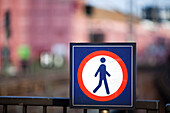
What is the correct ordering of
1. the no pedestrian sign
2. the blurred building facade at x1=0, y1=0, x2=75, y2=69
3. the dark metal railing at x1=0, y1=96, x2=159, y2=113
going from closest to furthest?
the no pedestrian sign, the dark metal railing at x1=0, y1=96, x2=159, y2=113, the blurred building facade at x1=0, y1=0, x2=75, y2=69

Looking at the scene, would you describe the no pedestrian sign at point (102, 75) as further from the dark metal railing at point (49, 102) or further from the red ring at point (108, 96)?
the dark metal railing at point (49, 102)

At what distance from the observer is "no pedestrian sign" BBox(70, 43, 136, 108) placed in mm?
2680

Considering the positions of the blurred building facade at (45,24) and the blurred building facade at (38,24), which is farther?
the blurred building facade at (38,24)

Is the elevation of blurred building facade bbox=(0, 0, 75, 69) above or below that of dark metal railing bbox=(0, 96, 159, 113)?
above

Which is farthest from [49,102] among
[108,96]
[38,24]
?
[38,24]

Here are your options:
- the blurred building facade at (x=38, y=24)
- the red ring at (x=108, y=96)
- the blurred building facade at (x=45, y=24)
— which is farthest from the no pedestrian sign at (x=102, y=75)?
the blurred building facade at (x=38, y=24)

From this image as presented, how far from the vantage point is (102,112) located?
2754mm

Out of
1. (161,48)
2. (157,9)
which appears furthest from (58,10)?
(161,48)

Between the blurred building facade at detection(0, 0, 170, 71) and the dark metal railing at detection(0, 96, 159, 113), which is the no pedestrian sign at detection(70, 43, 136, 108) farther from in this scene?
the blurred building facade at detection(0, 0, 170, 71)

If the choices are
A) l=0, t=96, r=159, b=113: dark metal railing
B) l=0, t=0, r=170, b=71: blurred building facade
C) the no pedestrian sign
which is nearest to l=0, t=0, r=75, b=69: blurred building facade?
l=0, t=0, r=170, b=71: blurred building facade

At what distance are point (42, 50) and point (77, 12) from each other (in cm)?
532

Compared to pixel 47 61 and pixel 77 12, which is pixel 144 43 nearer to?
pixel 77 12

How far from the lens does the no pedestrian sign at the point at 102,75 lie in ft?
8.79

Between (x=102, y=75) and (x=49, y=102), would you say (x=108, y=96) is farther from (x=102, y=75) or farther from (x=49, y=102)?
(x=49, y=102)
